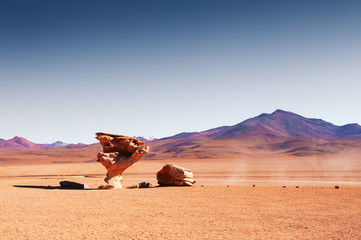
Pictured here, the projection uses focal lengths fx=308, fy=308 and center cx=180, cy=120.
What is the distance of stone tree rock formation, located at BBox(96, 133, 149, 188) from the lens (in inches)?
897

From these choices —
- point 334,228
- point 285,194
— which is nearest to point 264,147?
point 285,194

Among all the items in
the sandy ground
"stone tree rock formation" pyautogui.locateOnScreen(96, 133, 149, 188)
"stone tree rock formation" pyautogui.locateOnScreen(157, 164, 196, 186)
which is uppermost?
"stone tree rock formation" pyautogui.locateOnScreen(96, 133, 149, 188)

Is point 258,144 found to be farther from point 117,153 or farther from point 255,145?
point 117,153

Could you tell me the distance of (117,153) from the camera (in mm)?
23531

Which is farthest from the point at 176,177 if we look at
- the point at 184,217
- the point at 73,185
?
the point at 184,217

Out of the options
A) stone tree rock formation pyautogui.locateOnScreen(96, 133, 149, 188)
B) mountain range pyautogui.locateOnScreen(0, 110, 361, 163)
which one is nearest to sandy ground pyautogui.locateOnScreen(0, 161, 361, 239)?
stone tree rock formation pyautogui.locateOnScreen(96, 133, 149, 188)

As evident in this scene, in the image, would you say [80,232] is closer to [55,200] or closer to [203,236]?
[203,236]

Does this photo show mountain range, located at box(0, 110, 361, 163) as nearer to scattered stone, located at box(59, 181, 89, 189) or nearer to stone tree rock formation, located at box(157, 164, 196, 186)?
stone tree rock formation, located at box(157, 164, 196, 186)

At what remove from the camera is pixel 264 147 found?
414ft

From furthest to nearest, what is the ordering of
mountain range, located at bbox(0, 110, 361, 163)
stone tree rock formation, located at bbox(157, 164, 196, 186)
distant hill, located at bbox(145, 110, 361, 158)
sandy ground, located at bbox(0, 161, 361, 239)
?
distant hill, located at bbox(145, 110, 361, 158) < mountain range, located at bbox(0, 110, 361, 163) < stone tree rock formation, located at bbox(157, 164, 196, 186) < sandy ground, located at bbox(0, 161, 361, 239)

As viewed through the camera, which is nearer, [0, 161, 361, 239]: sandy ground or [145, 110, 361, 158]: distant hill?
[0, 161, 361, 239]: sandy ground

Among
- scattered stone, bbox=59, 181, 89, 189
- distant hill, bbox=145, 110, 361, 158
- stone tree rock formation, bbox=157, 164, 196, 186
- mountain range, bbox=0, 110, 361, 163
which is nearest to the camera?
stone tree rock formation, bbox=157, 164, 196, 186

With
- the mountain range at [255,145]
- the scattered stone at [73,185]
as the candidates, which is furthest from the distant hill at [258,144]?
the scattered stone at [73,185]

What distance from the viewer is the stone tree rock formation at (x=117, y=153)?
74.7ft
